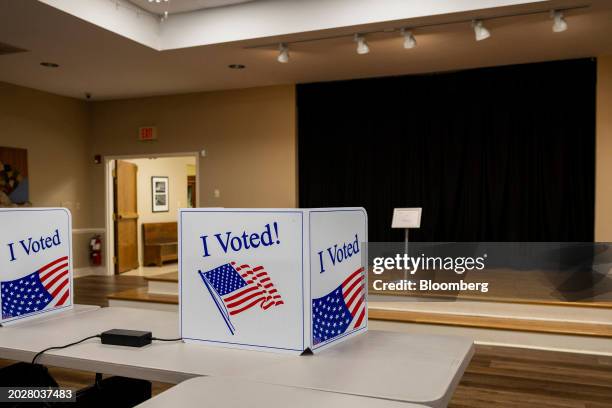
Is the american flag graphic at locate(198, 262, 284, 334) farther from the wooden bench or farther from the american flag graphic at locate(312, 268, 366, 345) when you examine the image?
the wooden bench

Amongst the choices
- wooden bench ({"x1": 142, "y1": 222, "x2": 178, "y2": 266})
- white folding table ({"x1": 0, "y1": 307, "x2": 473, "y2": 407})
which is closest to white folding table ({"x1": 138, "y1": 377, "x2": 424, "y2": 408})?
white folding table ({"x1": 0, "y1": 307, "x2": 473, "y2": 407})

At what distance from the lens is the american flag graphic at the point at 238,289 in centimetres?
157

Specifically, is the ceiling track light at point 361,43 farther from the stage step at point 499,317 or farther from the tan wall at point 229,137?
the stage step at point 499,317

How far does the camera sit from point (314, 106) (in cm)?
726

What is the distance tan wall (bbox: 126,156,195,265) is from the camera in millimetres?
9086

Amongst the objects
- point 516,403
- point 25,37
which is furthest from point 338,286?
point 25,37

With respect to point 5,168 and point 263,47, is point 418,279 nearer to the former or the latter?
point 263,47

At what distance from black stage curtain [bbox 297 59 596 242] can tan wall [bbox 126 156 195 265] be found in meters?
3.22

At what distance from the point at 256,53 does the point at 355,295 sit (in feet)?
14.5

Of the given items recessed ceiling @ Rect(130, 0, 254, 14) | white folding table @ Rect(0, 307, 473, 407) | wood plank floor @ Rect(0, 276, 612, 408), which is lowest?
wood plank floor @ Rect(0, 276, 612, 408)

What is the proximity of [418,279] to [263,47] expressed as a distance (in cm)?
279

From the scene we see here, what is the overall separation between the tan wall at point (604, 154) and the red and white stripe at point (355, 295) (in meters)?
5.39

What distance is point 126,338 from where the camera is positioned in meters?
1.58

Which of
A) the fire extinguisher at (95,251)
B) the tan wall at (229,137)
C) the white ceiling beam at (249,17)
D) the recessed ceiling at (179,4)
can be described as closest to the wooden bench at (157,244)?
the fire extinguisher at (95,251)
